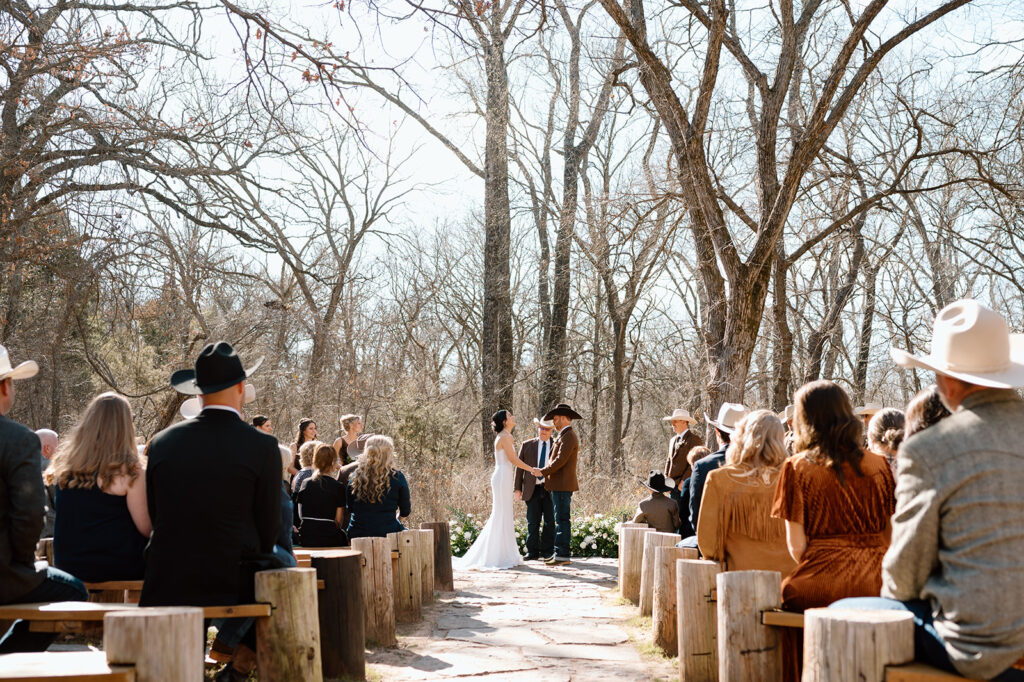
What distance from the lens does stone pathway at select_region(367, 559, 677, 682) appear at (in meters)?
7.36

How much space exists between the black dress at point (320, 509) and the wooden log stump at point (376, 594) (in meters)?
1.29

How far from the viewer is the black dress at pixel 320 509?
380 inches

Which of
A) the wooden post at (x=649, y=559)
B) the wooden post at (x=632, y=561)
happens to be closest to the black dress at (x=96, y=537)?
the wooden post at (x=649, y=559)

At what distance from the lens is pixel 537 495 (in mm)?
14734

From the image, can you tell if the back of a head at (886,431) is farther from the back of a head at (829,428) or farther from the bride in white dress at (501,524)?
the bride in white dress at (501,524)

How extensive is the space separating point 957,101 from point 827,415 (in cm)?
1633

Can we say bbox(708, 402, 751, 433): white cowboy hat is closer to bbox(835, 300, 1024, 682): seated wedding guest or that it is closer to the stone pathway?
the stone pathway

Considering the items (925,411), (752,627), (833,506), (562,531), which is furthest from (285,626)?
(562,531)

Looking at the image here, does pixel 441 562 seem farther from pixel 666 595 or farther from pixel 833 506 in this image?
pixel 833 506

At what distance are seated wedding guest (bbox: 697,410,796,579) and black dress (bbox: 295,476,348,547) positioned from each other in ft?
14.1

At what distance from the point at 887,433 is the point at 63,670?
510 centimetres

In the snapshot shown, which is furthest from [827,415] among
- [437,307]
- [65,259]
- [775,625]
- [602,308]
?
[437,307]

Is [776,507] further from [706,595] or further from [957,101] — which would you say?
[957,101]

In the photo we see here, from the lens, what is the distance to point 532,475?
14.6 m
